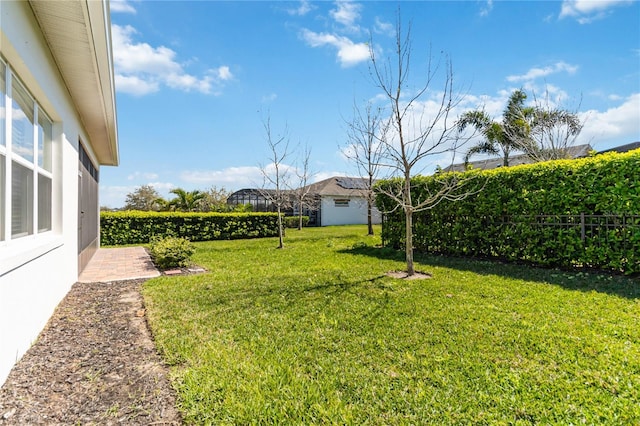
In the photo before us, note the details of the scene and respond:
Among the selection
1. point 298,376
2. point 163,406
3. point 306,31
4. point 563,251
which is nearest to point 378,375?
point 298,376

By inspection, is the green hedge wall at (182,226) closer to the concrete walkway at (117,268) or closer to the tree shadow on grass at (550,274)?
the concrete walkway at (117,268)

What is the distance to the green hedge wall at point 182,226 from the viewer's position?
14.9 m

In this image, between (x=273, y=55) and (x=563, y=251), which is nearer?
(x=563, y=251)

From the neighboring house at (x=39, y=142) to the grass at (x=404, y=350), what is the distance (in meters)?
1.29

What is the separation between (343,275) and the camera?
711 cm

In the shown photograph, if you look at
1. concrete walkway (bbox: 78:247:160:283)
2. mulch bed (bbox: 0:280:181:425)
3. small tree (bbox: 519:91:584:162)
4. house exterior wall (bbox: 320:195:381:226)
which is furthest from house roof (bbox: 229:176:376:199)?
mulch bed (bbox: 0:280:181:425)

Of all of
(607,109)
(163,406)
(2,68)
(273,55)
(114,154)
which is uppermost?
(273,55)

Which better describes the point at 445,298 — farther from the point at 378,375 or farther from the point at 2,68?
the point at 2,68

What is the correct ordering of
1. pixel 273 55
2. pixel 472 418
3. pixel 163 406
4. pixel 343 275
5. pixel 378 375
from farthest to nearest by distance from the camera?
1. pixel 273 55
2. pixel 343 275
3. pixel 378 375
4. pixel 163 406
5. pixel 472 418

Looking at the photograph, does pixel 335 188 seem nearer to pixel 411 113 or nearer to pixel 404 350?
pixel 411 113

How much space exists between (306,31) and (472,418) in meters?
9.88

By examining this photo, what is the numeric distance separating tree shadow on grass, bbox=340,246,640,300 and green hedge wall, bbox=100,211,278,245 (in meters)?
9.95

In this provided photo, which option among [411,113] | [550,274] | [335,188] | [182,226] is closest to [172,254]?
[411,113]

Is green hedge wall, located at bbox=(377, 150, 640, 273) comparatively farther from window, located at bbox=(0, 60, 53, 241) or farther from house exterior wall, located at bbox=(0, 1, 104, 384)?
window, located at bbox=(0, 60, 53, 241)
